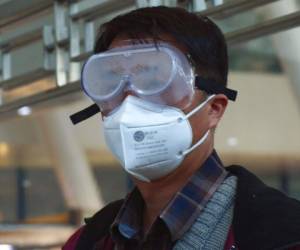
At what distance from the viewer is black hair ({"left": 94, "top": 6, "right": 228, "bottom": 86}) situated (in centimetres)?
159

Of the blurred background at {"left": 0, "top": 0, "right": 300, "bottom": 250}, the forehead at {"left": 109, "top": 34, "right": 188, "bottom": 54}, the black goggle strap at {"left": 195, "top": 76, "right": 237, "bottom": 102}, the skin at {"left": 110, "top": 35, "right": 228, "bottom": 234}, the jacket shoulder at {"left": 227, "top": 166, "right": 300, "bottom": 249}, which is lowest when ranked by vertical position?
the blurred background at {"left": 0, "top": 0, "right": 300, "bottom": 250}

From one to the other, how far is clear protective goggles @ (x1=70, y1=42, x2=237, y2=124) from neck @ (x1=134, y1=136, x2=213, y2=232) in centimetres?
11

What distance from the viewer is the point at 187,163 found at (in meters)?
1.58

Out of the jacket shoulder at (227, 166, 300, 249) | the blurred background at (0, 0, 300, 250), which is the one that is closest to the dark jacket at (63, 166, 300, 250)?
the jacket shoulder at (227, 166, 300, 249)

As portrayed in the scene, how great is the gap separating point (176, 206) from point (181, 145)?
13cm

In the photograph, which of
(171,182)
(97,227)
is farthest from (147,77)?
(97,227)

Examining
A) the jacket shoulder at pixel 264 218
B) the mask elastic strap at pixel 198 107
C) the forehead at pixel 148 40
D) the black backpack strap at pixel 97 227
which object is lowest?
the black backpack strap at pixel 97 227

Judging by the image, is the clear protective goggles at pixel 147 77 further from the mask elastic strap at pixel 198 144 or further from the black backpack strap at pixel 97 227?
the black backpack strap at pixel 97 227

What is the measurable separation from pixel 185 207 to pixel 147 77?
0.29 m

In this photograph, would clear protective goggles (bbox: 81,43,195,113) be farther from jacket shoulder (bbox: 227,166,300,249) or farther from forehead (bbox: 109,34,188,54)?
jacket shoulder (bbox: 227,166,300,249)

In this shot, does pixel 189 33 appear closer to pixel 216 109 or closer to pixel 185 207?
pixel 216 109

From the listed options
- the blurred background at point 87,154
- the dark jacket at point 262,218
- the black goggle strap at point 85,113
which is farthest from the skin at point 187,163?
the blurred background at point 87,154

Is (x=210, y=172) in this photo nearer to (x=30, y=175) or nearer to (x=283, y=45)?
(x=283, y=45)

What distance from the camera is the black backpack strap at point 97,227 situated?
5.57 ft
